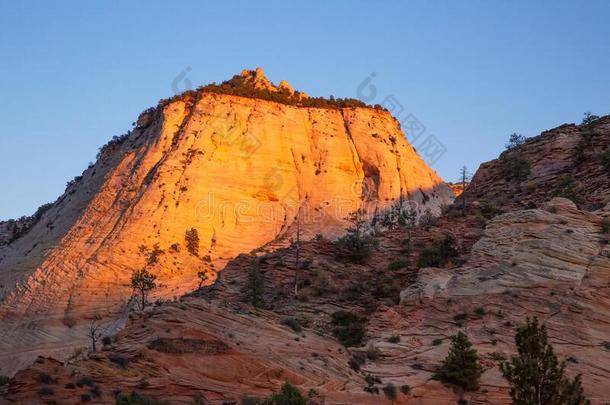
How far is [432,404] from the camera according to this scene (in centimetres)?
2841

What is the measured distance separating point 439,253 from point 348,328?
854 centimetres

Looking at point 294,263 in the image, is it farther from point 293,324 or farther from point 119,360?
point 119,360

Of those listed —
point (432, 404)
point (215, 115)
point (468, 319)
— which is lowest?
point (432, 404)

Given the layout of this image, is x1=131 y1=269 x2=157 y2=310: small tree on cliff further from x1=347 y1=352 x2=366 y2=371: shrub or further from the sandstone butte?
x1=347 y1=352 x2=366 y2=371: shrub

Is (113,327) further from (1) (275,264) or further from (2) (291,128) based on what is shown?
(2) (291,128)

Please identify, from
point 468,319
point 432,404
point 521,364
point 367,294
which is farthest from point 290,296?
point 521,364

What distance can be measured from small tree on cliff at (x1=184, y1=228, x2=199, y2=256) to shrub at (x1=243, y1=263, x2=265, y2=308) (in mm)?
19719

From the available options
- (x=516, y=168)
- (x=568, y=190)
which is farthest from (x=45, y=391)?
(x=516, y=168)

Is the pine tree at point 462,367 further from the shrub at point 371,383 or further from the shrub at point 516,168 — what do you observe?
the shrub at point 516,168

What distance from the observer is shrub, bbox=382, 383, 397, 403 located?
2803 centimetres

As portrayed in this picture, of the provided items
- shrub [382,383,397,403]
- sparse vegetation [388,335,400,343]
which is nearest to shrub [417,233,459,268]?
sparse vegetation [388,335,400,343]

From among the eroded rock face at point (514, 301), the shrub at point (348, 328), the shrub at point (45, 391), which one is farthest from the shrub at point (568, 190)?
the shrub at point (45, 391)

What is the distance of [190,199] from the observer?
65.1 meters

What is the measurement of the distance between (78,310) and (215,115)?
83.4 feet
